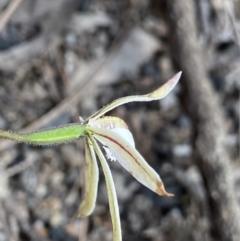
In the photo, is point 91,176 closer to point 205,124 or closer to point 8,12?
point 205,124

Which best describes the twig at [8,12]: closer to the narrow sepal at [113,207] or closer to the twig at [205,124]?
the twig at [205,124]

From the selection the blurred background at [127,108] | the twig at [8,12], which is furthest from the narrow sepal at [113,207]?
the twig at [8,12]

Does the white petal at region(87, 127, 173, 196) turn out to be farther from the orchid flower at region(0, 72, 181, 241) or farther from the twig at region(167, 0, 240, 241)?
the twig at region(167, 0, 240, 241)

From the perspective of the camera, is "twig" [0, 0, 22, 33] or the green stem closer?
the green stem

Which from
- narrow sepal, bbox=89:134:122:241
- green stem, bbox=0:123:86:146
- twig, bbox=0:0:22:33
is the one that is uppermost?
twig, bbox=0:0:22:33

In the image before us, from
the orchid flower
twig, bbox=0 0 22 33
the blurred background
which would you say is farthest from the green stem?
twig, bbox=0 0 22 33

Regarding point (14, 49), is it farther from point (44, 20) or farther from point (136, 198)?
point (136, 198)

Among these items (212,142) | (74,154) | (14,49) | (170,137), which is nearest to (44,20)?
(14,49)

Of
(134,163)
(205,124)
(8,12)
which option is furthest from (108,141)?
(8,12)
